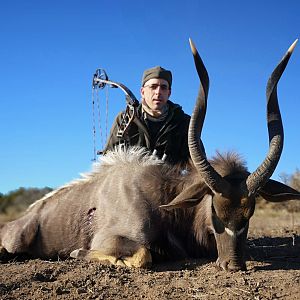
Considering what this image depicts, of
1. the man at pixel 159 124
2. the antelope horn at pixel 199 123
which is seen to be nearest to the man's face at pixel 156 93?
the man at pixel 159 124

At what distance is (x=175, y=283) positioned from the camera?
168 inches

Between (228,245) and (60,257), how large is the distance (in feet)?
8.34

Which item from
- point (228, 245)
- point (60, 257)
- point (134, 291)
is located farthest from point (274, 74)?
point (60, 257)

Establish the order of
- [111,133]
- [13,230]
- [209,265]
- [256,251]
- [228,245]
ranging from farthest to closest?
[111,133] < [13,230] < [256,251] < [209,265] < [228,245]

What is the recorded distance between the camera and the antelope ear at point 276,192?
513 centimetres

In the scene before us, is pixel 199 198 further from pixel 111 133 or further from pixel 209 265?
pixel 111 133

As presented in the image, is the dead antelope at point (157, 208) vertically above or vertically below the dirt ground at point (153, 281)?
above

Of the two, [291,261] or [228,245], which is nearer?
[228,245]

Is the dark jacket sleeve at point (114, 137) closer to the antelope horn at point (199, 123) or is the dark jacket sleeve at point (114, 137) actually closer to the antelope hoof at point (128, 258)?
the antelope hoof at point (128, 258)

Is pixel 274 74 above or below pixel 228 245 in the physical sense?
above

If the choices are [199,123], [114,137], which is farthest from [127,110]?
[199,123]

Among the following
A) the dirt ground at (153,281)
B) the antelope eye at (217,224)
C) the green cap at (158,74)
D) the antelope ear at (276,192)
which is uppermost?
the green cap at (158,74)

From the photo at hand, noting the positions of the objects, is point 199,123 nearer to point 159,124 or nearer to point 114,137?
point 159,124

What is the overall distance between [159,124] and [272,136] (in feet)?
7.52
